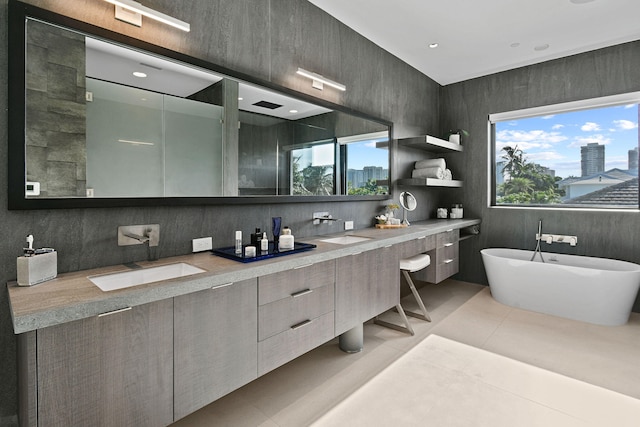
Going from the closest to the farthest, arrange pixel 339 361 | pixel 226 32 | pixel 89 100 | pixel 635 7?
pixel 89 100
pixel 226 32
pixel 339 361
pixel 635 7

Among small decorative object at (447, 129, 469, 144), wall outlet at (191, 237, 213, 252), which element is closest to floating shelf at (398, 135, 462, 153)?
small decorative object at (447, 129, 469, 144)

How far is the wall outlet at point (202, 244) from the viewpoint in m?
2.00

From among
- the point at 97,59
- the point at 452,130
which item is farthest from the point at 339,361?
the point at 452,130

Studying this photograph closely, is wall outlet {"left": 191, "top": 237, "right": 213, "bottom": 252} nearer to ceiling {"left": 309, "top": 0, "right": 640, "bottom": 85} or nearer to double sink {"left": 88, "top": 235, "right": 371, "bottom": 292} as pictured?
double sink {"left": 88, "top": 235, "right": 371, "bottom": 292}

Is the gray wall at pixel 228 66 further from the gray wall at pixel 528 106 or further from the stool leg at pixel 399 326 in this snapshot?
the gray wall at pixel 528 106

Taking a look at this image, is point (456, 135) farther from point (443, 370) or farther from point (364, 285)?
point (443, 370)

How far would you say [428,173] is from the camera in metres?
3.93

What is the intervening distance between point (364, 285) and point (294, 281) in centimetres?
72

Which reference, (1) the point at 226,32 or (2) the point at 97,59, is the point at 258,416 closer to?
(2) the point at 97,59

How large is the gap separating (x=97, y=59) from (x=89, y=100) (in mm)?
217

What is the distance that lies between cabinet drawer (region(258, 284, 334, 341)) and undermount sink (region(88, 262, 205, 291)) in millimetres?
427

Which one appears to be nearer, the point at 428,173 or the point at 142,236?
the point at 142,236

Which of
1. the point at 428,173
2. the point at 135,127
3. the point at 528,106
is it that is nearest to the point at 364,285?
the point at 135,127

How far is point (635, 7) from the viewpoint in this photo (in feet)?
9.09
